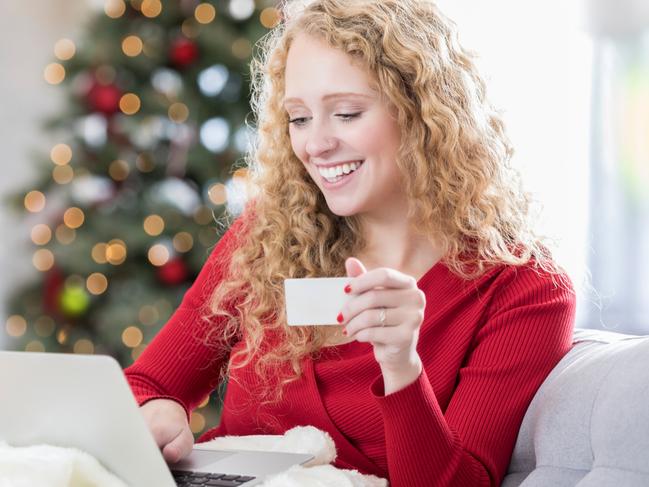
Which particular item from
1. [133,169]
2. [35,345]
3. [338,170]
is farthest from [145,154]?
[338,170]

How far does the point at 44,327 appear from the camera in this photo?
3.67m

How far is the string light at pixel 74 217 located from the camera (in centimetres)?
344

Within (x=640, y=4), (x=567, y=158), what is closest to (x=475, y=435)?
(x=567, y=158)

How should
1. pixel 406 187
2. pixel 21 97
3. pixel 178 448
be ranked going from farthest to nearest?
pixel 21 97 < pixel 406 187 < pixel 178 448

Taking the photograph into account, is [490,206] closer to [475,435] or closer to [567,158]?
[475,435]

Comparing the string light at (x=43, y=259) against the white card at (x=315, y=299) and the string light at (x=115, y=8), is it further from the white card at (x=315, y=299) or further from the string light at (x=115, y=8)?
the white card at (x=315, y=299)

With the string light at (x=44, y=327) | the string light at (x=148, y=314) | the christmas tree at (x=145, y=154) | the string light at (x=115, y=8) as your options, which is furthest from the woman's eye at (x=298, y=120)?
the string light at (x=44, y=327)

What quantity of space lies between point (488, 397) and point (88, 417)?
639 millimetres

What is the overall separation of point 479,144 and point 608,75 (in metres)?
2.75

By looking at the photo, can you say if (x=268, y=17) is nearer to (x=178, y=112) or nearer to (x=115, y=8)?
(x=178, y=112)

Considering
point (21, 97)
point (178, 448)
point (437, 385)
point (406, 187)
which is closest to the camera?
point (178, 448)

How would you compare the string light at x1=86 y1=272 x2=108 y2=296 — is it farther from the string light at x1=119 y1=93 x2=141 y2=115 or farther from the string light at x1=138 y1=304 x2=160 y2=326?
the string light at x1=119 y1=93 x2=141 y2=115

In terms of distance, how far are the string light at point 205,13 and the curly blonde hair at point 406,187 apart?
1.57 metres

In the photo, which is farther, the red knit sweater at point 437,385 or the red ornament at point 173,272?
the red ornament at point 173,272
